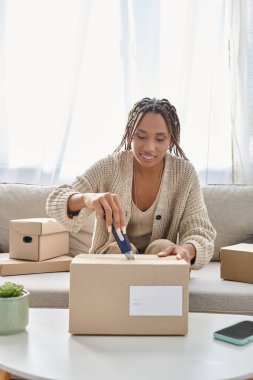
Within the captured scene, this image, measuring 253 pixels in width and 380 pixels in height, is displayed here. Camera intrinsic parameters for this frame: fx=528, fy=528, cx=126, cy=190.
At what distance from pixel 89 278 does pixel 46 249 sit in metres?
0.97

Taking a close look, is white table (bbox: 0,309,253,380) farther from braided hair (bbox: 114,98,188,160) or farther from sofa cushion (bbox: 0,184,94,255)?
sofa cushion (bbox: 0,184,94,255)

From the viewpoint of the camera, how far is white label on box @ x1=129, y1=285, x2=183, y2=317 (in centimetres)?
102

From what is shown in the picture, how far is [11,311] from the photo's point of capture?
106cm

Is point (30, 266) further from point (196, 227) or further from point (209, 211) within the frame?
point (209, 211)

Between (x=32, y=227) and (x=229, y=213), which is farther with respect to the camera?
(x=229, y=213)

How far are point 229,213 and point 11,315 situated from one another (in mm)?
1409

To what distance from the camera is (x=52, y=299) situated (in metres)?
1.68

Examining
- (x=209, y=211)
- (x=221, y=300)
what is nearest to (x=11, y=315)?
(x=221, y=300)

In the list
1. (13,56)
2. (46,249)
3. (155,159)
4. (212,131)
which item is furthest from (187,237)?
(13,56)

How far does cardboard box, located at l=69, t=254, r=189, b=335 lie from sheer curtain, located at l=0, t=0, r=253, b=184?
1.56m

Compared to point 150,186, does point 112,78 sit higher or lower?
higher

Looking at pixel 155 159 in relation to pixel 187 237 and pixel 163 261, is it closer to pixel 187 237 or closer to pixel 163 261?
pixel 187 237

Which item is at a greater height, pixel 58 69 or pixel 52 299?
pixel 58 69

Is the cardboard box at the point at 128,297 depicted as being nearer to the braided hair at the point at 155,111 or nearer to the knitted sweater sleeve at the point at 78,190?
the knitted sweater sleeve at the point at 78,190
